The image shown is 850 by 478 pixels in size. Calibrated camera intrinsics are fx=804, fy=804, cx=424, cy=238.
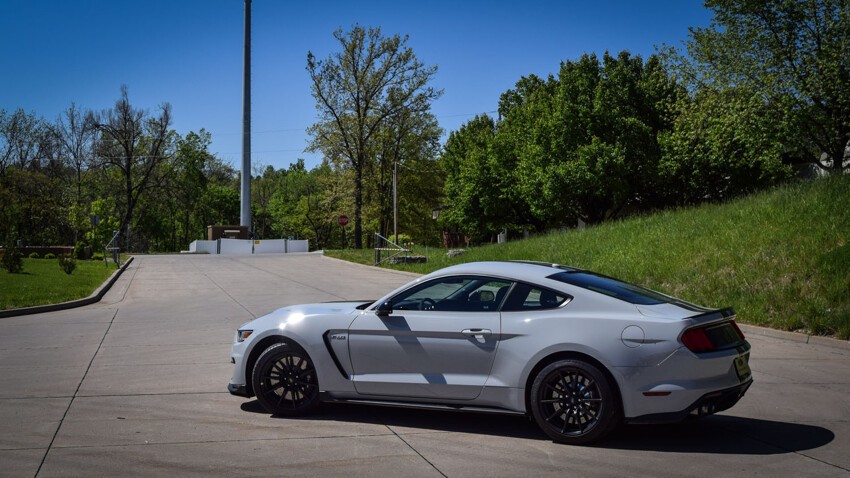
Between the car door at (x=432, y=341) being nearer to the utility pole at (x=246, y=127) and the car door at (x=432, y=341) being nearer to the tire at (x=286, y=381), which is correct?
the tire at (x=286, y=381)

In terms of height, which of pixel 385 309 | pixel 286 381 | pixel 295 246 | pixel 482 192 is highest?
pixel 482 192

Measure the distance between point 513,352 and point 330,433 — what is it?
5.58 ft

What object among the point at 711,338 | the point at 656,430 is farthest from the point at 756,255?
the point at 711,338

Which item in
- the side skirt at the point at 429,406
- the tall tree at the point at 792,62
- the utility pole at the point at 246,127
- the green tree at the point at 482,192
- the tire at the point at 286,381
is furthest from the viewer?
the utility pole at the point at 246,127

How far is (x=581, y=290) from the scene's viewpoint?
6465 millimetres

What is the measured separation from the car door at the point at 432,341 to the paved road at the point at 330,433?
16.9 inches

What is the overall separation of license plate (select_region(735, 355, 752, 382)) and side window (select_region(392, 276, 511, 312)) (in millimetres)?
1867

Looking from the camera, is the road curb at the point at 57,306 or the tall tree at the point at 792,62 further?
the tall tree at the point at 792,62

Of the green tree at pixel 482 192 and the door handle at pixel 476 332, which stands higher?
the green tree at pixel 482 192

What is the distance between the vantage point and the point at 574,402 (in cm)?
616

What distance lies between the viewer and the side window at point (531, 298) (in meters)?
6.49

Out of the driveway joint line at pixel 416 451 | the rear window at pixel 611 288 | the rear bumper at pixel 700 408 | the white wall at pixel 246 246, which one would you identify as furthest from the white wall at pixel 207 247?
the rear bumper at pixel 700 408

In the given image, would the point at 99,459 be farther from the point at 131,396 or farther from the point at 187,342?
the point at 187,342

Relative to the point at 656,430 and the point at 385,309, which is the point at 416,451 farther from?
the point at 656,430
